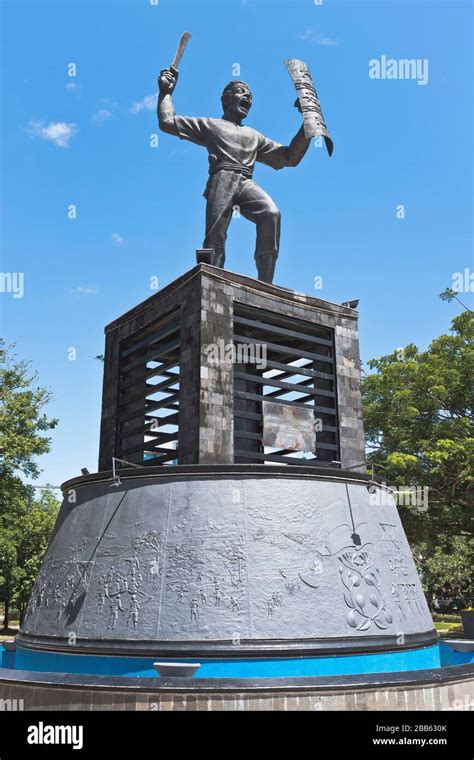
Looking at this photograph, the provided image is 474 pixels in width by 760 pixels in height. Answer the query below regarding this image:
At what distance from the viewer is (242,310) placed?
1292 centimetres

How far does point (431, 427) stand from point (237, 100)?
52.4ft

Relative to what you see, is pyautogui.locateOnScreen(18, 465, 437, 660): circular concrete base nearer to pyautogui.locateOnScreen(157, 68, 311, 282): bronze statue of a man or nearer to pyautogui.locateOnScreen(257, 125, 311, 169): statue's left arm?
pyautogui.locateOnScreen(157, 68, 311, 282): bronze statue of a man

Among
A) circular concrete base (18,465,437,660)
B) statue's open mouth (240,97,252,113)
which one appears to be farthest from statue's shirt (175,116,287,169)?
circular concrete base (18,465,437,660)

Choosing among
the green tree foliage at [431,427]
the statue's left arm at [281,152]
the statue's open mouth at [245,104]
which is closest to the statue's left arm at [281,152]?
the statue's left arm at [281,152]

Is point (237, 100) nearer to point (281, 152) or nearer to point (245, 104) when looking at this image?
point (245, 104)

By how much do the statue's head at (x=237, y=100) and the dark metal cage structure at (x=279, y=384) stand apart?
5045 millimetres

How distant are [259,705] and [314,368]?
766 cm

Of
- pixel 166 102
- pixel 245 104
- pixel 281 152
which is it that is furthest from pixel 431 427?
pixel 166 102

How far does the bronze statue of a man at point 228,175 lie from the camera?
1421 centimetres

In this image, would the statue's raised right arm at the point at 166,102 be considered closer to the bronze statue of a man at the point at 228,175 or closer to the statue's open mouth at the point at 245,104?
the bronze statue of a man at the point at 228,175

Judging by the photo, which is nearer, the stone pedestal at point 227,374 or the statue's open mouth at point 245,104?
the stone pedestal at point 227,374

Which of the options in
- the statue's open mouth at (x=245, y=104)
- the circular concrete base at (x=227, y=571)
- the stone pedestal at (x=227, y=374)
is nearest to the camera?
the circular concrete base at (x=227, y=571)

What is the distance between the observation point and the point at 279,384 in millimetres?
12812
